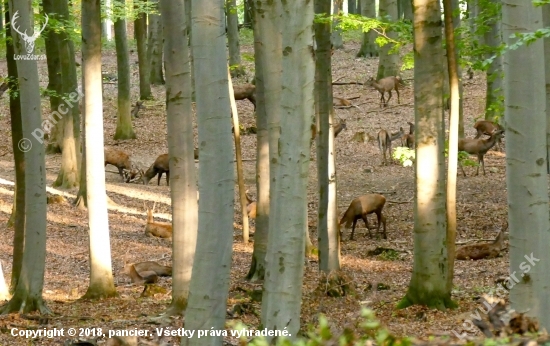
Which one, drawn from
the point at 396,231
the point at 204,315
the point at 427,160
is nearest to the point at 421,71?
the point at 427,160

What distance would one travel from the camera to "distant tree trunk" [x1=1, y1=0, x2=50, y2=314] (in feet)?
29.3

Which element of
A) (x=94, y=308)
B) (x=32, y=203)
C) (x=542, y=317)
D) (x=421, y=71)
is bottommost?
(x=94, y=308)

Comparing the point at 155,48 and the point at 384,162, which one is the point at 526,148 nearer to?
the point at 384,162

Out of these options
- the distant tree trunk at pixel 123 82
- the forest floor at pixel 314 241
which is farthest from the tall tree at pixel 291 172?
the distant tree trunk at pixel 123 82

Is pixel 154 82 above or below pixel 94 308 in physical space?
above

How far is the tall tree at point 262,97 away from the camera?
9055 millimetres

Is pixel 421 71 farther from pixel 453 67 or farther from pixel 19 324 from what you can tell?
pixel 19 324

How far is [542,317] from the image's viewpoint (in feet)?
19.8

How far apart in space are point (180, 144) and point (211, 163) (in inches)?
108

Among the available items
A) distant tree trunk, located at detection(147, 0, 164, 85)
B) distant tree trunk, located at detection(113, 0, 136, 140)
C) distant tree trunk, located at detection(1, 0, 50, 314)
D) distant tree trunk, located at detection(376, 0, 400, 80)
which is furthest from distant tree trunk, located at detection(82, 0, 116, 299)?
distant tree trunk, located at detection(376, 0, 400, 80)

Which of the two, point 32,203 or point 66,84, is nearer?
point 32,203

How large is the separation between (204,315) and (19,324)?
3.64 m

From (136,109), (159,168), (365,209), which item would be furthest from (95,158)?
(136,109)

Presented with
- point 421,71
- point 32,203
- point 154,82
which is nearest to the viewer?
point 421,71
